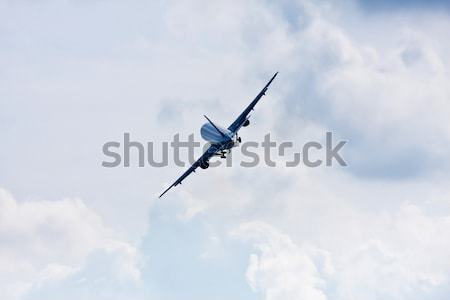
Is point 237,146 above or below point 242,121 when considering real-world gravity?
below

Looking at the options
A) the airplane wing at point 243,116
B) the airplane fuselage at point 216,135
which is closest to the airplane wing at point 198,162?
the airplane fuselage at point 216,135

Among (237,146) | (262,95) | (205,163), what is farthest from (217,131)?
(262,95)

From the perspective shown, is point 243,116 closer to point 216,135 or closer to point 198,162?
point 198,162

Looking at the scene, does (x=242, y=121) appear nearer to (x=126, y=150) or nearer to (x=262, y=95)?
(x=262, y=95)

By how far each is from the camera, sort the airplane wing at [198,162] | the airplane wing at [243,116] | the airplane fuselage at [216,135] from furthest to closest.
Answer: the airplane wing at [243,116]
the airplane wing at [198,162]
the airplane fuselage at [216,135]

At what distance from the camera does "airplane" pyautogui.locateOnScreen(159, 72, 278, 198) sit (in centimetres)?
14725

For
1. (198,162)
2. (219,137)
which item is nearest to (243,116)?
(198,162)

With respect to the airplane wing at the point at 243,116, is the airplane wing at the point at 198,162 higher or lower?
lower

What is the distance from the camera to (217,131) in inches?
5782

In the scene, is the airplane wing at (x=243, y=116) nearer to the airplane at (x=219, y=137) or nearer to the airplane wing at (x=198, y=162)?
the airplane at (x=219, y=137)

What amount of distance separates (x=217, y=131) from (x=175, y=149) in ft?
43.2

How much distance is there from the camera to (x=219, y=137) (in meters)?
148

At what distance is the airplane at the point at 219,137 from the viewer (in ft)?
483

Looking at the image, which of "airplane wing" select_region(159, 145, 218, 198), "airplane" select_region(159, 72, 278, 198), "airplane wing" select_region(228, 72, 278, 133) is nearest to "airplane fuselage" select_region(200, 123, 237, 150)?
"airplane" select_region(159, 72, 278, 198)
